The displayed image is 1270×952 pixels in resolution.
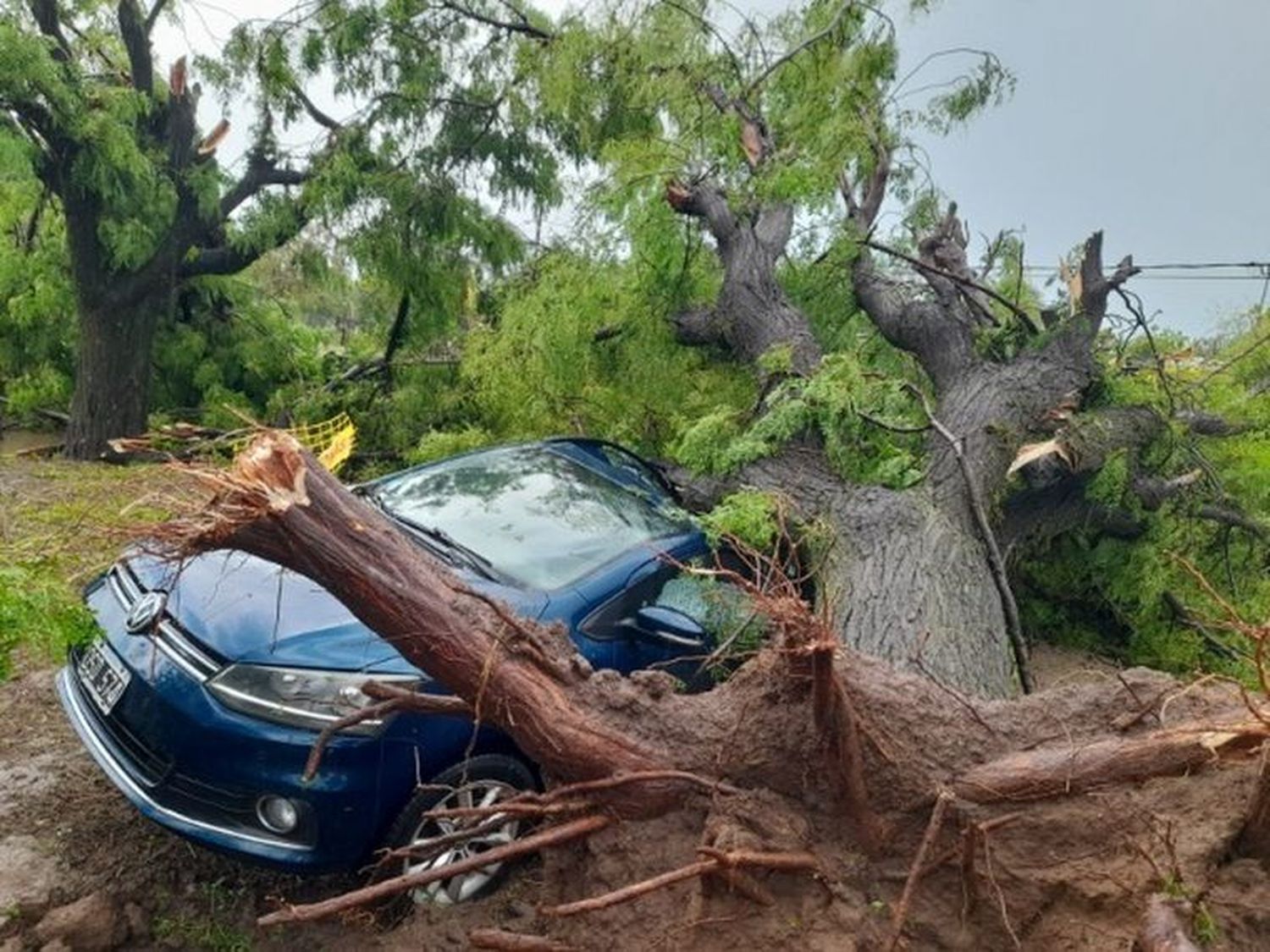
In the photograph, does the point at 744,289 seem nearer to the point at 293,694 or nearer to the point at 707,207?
the point at 707,207

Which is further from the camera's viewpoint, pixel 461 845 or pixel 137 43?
pixel 137 43

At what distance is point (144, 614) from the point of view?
322cm

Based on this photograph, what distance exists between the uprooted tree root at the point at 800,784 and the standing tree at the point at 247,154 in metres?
7.69

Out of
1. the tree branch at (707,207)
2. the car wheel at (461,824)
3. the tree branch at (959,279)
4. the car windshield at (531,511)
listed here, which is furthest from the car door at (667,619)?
the tree branch at (707,207)

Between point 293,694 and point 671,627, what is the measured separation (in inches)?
51.8

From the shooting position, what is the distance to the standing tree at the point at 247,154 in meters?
9.19

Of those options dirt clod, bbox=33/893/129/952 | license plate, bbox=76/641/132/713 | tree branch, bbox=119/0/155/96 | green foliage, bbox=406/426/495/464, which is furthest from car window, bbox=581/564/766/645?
tree branch, bbox=119/0/155/96

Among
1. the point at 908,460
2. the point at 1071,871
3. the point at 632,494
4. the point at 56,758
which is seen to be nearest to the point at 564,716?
the point at 1071,871

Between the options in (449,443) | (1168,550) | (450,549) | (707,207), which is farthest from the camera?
(449,443)

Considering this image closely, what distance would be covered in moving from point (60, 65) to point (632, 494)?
25.9 feet

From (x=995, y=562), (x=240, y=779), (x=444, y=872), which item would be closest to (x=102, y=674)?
(x=240, y=779)

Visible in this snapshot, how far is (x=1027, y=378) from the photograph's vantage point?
5.43 meters

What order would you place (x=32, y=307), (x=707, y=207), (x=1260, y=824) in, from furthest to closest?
1. (x=32, y=307)
2. (x=707, y=207)
3. (x=1260, y=824)

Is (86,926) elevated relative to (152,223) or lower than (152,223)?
lower
